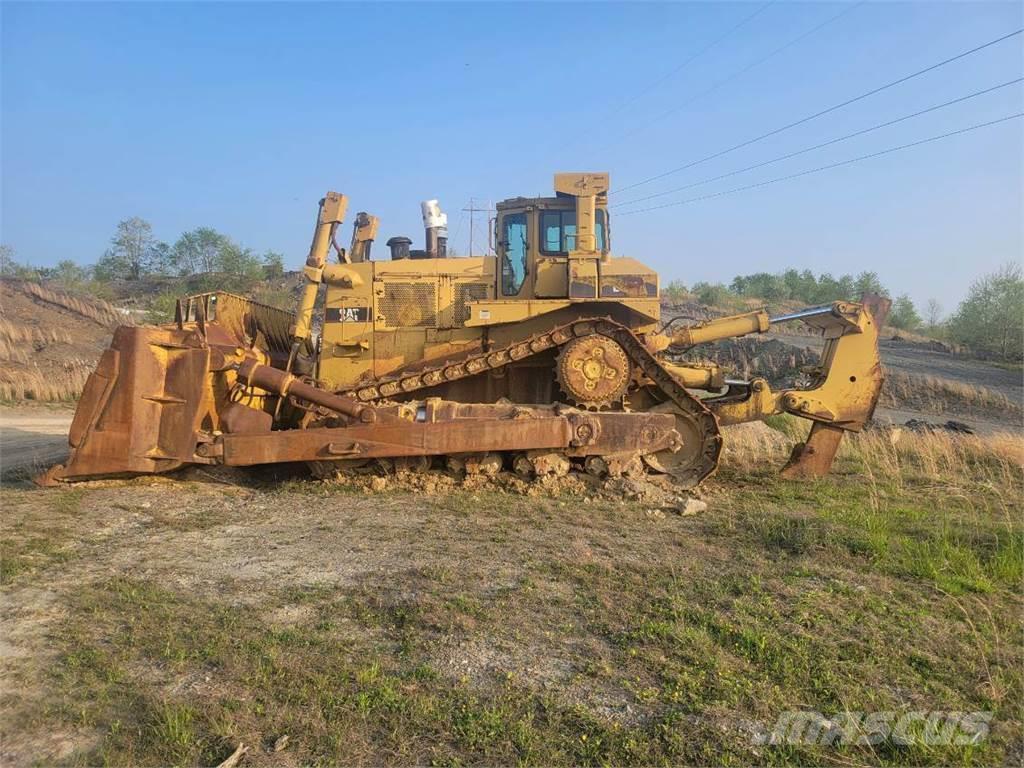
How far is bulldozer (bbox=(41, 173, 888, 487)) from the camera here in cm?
712

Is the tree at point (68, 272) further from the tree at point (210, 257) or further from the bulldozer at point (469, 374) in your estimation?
the bulldozer at point (469, 374)

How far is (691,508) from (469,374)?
9.93 feet

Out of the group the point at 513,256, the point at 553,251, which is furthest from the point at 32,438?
the point at 553,251

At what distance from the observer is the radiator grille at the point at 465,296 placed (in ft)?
28.6

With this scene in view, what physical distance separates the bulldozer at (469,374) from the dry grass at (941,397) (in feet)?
48.8

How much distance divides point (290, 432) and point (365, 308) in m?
2.15

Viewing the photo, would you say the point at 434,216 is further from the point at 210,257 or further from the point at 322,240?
the point at 210,257

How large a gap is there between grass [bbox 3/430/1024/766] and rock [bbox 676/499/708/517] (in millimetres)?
181

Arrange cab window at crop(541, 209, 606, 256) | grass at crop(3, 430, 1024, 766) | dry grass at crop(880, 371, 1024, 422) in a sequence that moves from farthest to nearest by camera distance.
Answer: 1. dry grass at crop(880, 371, 1024, 422)
2. cab window at crop(541, 209, 606, 256)
3. grass at crop(3, 430, 1024, 766)

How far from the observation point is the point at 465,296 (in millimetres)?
8750

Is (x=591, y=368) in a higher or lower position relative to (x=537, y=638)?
higher

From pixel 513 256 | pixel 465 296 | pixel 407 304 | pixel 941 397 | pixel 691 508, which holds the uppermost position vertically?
pixel 513 256

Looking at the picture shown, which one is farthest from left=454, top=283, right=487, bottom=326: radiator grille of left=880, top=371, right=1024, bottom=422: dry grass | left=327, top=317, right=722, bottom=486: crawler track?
left=880, top=371, right=1024, bottom=422: dry grass

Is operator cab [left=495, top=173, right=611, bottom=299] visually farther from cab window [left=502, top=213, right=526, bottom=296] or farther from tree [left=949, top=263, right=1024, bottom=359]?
tree [left=949, top=263, right=1024, bottom=359]
